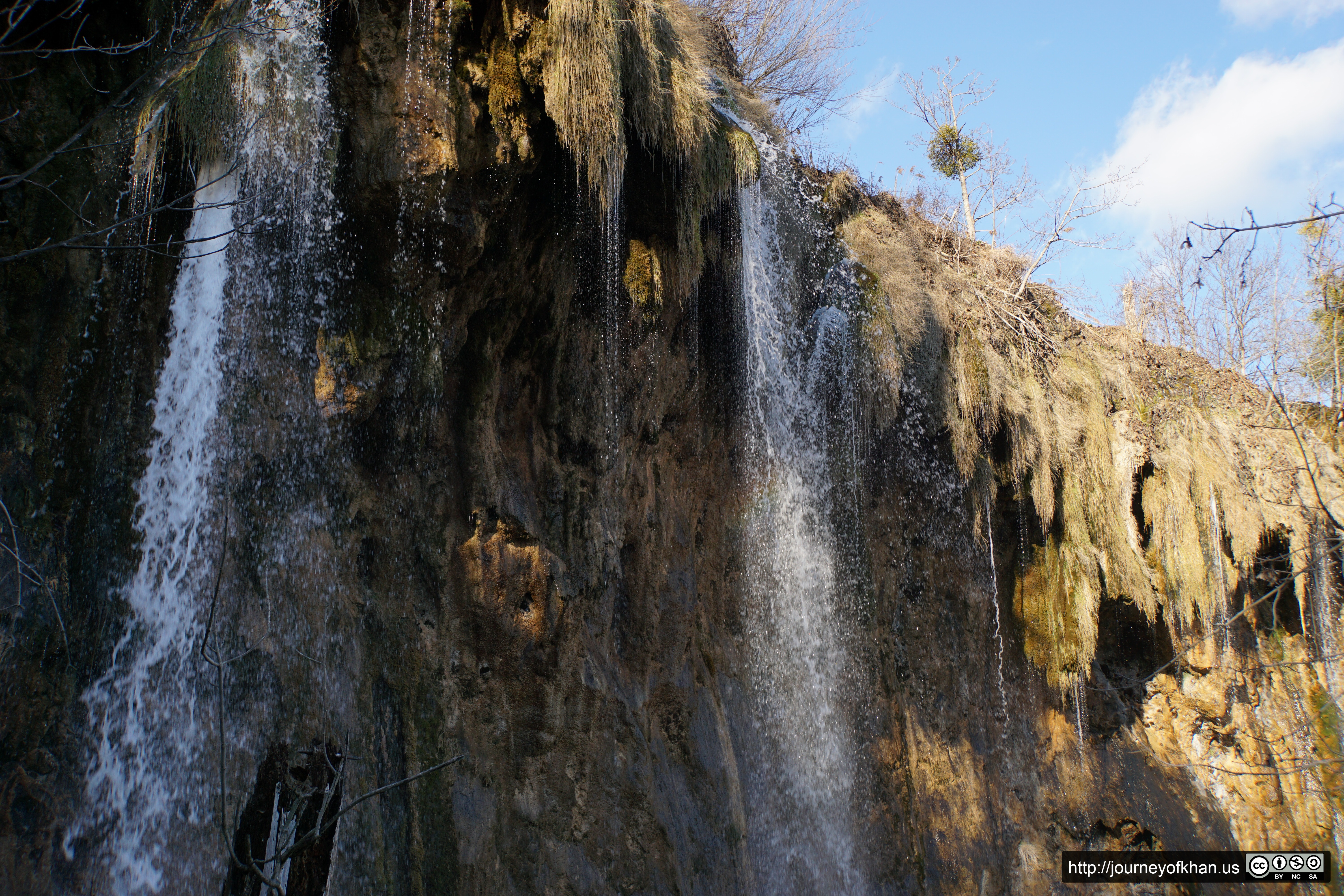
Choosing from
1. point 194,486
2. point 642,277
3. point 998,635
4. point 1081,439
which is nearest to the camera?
point 194,486

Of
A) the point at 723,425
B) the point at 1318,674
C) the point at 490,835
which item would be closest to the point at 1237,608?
the point at 1318,674

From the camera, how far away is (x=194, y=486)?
513 cm

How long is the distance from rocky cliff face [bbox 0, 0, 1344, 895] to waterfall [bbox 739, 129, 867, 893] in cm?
4

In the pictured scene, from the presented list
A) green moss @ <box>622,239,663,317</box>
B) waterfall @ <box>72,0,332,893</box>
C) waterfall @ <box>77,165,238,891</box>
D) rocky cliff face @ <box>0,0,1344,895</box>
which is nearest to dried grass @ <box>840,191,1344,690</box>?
rocky cliff face @ <box>0,0,1344,895</box>

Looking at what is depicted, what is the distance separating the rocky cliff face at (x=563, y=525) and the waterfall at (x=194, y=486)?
3cm

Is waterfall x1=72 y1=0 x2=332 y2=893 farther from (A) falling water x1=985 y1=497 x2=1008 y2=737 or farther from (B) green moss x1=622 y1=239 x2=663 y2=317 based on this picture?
(A) falling water x1=985 y1=497 x2=1008 y2=737

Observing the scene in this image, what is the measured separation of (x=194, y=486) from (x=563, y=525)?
243 centimetres

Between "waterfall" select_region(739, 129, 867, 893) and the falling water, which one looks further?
the falling water

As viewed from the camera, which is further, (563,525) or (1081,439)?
(1081,439)

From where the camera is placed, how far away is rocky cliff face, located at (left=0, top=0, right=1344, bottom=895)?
4.97m

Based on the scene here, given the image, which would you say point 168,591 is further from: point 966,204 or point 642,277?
point 966,204

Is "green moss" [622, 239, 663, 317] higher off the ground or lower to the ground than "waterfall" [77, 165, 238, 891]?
higher

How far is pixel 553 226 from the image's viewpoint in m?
6.29

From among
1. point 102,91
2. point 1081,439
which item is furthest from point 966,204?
point 102,91
